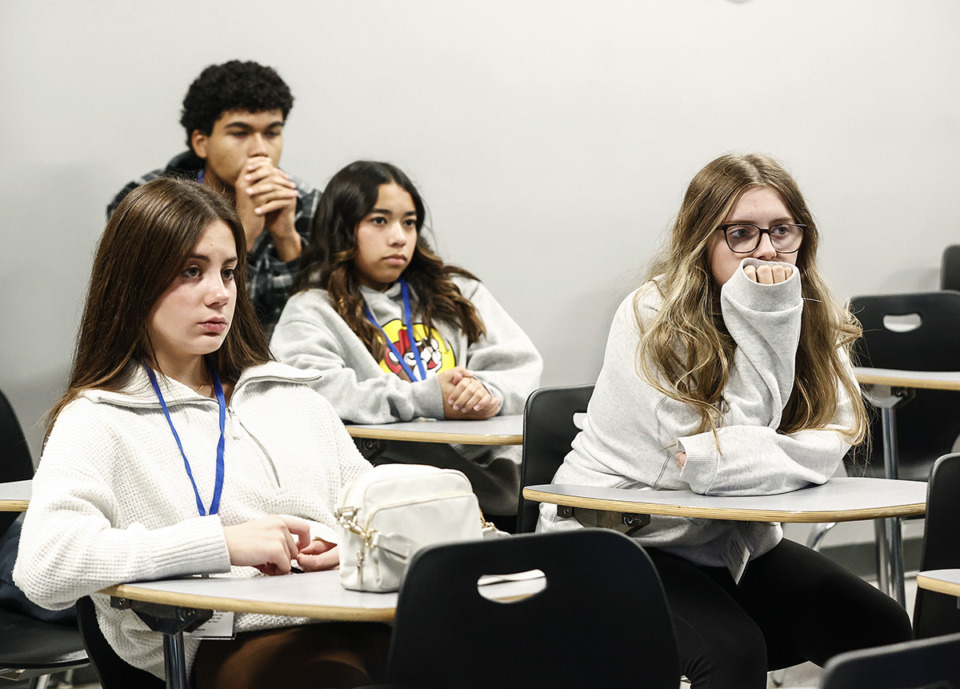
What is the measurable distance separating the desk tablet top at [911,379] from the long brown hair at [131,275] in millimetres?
2042

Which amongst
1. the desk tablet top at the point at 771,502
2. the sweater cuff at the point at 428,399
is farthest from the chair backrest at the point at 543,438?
the sweater cuff at the point at 428,399

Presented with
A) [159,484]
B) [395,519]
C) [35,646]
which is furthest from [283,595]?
[35,646]

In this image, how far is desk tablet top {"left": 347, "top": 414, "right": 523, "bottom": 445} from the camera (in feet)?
8.69

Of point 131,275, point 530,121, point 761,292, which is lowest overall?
point 761,292

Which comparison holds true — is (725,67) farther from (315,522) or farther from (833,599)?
(315,522)

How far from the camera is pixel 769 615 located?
2.08m

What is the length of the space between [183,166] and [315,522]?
73.5 inches

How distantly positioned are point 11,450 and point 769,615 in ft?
5.87

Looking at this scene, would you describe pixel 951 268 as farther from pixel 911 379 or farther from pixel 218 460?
pixel 218 460

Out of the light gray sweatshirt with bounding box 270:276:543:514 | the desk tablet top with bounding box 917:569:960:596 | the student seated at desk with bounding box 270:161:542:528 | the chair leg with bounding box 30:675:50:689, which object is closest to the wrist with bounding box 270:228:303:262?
the student seated at desk with bounding box 270:161:542:528

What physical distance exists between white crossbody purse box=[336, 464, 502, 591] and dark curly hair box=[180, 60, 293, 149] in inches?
86.9

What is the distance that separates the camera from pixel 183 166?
338 cm

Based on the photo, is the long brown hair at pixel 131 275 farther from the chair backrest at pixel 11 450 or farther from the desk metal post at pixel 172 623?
the chair backrest at pixel 11 450

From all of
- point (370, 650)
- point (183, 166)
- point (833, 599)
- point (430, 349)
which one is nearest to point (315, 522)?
point (370, 650)
